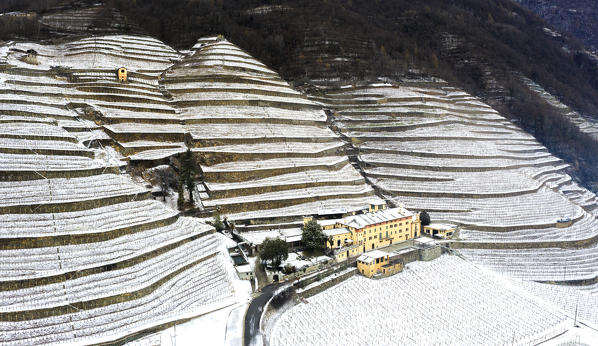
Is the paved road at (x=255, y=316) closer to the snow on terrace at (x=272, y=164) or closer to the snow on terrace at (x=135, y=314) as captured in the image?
the snow on terrace at (x=135, y=314)

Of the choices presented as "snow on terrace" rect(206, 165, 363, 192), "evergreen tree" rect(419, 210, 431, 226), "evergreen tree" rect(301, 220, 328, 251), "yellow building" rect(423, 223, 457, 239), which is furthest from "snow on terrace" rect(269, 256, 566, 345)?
"snow on terrace" rect(206, 165, 363, 192)

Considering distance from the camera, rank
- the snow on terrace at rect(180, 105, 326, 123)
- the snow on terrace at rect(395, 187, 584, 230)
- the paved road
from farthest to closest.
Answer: the snow on terrace at rect(180, 105, 326, 123), the snow on terrace at rect(395, 187, 584, 230), the paved road

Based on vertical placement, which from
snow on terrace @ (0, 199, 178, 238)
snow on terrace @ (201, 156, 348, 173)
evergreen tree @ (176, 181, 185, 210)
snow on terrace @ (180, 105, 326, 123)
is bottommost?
evergreen tree @ (176, 181, 185, 210)

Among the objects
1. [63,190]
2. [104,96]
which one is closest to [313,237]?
[63,190]

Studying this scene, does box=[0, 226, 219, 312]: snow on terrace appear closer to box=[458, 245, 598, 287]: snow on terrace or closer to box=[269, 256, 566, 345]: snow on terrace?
→ box=[269, 256, 566, 345]: snow on terrace

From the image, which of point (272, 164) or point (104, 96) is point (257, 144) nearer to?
point (272, 164)

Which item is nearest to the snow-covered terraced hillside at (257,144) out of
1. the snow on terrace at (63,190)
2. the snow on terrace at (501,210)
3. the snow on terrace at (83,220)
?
the snow on terrace at (501,210)
